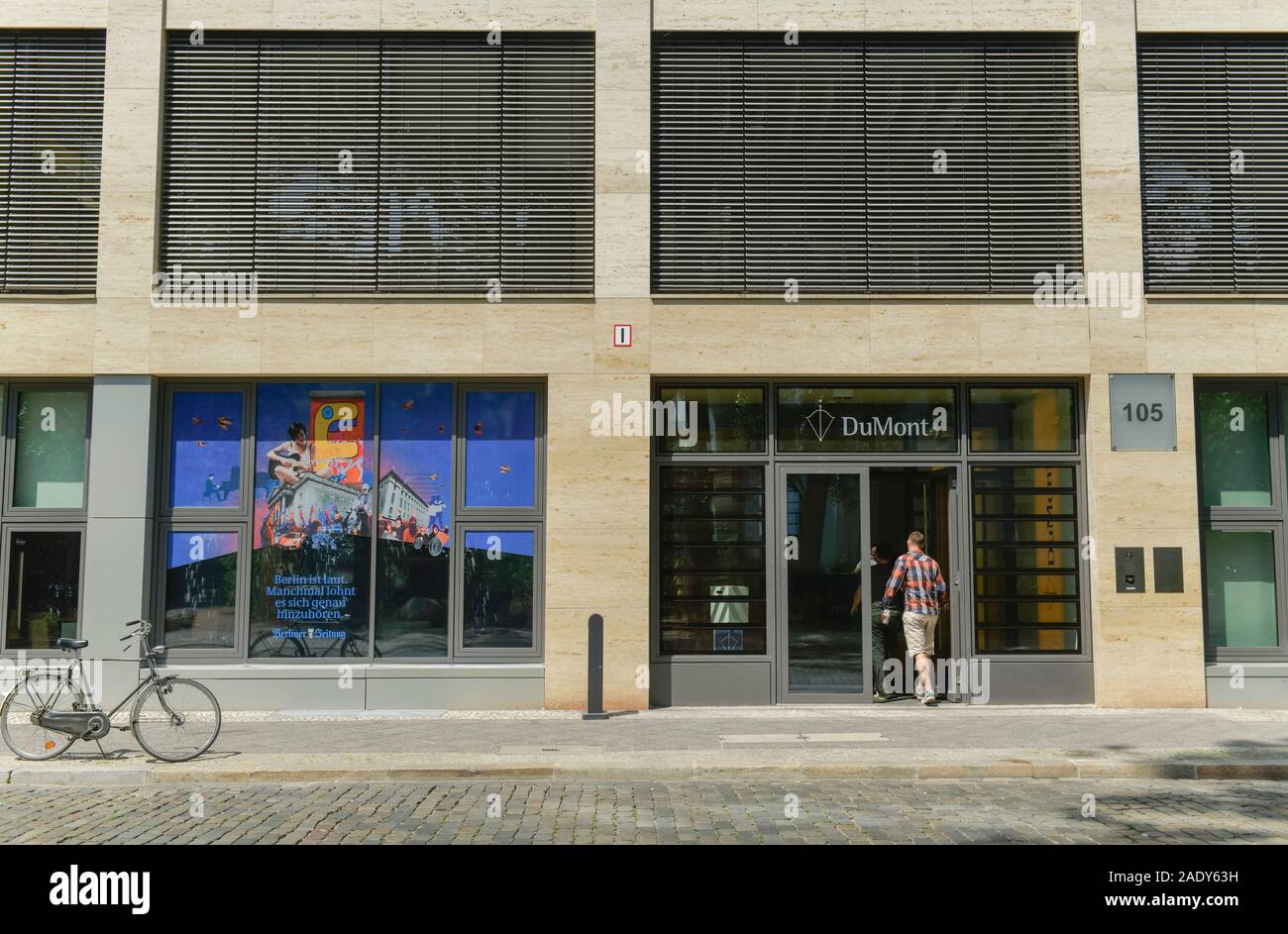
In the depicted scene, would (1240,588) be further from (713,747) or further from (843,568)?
(713,747)

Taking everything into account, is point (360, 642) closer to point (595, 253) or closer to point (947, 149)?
point (595, 253)

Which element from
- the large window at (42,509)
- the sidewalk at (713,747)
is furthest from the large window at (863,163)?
the large window at (42,509)

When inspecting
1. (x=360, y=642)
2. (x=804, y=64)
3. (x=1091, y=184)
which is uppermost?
(x=804, y=64)

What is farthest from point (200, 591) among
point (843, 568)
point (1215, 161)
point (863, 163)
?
point (1215, 161)

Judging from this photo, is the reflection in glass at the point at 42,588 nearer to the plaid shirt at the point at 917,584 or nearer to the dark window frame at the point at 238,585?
the dark window frame at the point at 238,585

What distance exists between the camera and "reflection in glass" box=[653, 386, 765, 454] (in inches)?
515

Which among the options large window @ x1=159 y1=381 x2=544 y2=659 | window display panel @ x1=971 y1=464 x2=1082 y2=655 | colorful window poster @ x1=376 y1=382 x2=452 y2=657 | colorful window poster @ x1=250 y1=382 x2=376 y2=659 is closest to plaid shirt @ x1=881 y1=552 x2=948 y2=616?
window display panel @ x1=971 y1=464 x2=1082 y2=655

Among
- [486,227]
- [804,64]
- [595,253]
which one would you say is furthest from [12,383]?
[804,64]

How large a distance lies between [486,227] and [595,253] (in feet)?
4.43

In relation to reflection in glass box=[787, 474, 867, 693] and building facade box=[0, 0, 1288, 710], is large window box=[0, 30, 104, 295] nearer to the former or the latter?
building facade box=[0, 0, 1288, 710]

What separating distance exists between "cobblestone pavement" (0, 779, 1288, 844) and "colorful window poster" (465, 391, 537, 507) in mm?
4635

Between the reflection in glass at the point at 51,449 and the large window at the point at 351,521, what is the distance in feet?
3.62

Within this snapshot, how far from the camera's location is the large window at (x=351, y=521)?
12812 millimetres

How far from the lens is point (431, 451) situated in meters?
13.0
